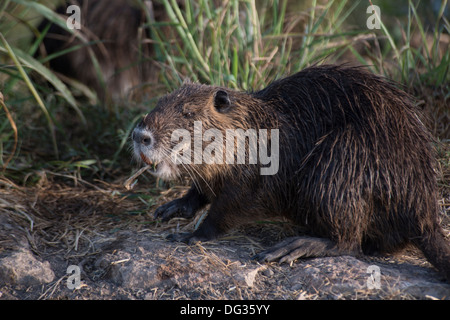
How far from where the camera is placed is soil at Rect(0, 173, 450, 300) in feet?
7.47

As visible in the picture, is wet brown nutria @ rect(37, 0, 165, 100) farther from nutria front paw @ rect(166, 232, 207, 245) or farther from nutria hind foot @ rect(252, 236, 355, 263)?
nutria hind foot @ rect(252, 236, 355, 263)

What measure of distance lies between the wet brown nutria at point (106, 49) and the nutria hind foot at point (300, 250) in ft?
8.41

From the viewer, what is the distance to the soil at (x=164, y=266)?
228cm

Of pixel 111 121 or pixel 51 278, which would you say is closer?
pixel 51 278

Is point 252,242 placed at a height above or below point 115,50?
below

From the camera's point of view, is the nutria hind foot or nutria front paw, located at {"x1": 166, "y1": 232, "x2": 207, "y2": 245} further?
nutria front paw, located at {"x1": 166, "y1": 232, "x2": 207, "y2": 245}

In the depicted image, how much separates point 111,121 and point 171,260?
188 centimetres

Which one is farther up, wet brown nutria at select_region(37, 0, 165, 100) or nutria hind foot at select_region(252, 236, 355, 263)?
wet brown nutria at select_region(37, 0, 165, 100)

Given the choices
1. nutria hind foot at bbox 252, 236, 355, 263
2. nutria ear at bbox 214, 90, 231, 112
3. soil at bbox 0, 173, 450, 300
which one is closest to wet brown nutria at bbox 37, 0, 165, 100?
soil at bbox 0, 173, 450, 300

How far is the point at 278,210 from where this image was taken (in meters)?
2.72

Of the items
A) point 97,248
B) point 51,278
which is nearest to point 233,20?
point 97,248

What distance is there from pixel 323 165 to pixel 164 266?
2.91ft

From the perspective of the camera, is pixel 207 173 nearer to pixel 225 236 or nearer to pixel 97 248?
pixel 225 236
